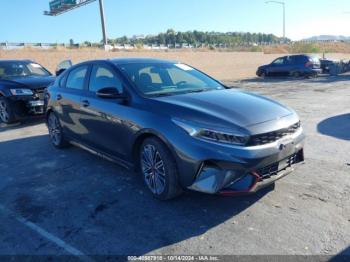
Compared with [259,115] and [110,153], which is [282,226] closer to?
[259,115]

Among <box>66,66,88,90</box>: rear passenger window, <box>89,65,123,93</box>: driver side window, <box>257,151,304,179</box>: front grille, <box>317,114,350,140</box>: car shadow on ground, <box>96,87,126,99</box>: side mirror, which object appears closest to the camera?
<box>257,151,304,179</box>: front grille

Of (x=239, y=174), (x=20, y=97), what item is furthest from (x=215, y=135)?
(x=20, y=97)

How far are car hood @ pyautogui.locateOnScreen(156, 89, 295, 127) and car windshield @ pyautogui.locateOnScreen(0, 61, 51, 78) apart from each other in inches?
284

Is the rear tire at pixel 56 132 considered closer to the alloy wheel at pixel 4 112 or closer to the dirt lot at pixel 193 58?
the alloy wheel at pixel 4 112

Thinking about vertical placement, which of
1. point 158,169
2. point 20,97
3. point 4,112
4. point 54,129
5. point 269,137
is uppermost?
point 20,97

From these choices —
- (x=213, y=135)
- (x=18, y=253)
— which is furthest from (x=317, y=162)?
(x=18, y=253)

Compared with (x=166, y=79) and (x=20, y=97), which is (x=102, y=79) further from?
(x=20, y=97)

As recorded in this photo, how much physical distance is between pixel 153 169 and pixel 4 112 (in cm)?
649

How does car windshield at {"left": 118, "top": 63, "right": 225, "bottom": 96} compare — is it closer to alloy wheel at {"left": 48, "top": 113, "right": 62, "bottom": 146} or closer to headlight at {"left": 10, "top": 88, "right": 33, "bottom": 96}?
alloy wheel at {"left": 48, "top": 113, "right": 62, "bottom": 146}

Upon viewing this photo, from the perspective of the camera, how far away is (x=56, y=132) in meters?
6.82

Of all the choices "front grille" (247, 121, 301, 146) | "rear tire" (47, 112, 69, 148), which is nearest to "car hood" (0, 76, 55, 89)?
"rear tire" (47, 112, 69, 148)

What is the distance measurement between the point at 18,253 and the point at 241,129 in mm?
2405

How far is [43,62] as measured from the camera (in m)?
29.8

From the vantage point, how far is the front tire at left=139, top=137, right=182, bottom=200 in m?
4.06
